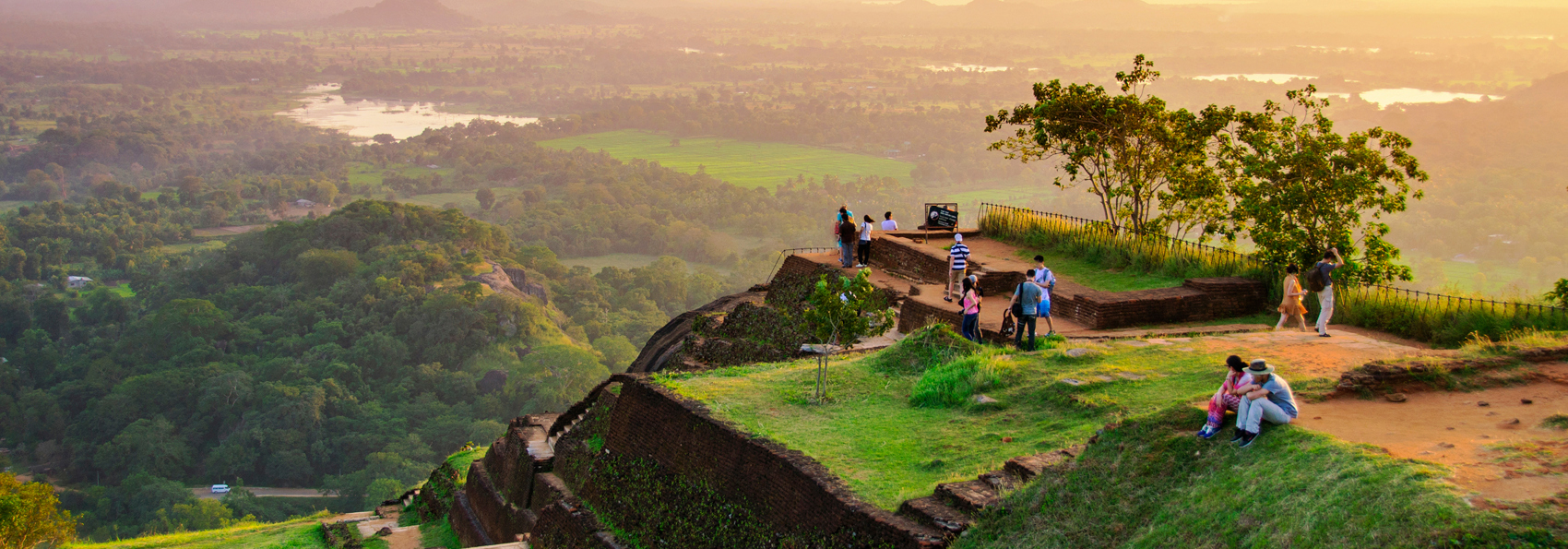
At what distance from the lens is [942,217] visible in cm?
2147

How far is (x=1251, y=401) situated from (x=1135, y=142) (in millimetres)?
12735

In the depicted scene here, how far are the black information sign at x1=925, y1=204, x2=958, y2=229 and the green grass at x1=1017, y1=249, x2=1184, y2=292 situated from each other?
81.2 inches

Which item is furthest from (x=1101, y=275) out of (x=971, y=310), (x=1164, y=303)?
(x=971, y=310)

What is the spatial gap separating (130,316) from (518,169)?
213 feet

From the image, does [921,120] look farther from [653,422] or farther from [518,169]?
[653,422]

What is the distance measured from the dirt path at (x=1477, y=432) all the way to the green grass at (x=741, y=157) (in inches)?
4588

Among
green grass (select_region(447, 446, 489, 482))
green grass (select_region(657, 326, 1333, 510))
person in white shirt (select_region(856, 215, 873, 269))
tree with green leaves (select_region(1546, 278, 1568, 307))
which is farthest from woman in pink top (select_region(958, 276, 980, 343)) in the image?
green grass (select_region(447, 446, 489, 482))

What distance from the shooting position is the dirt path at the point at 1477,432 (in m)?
6.71

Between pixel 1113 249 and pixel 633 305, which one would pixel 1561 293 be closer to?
pixel 1113 249

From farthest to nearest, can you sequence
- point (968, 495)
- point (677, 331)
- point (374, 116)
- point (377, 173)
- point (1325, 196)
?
1. point (374, 116)
2. point (377, 173)
3. point (677, 331)
4. point (1325, 196)
5. point (968, 495)

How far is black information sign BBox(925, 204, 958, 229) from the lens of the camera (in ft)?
70.2

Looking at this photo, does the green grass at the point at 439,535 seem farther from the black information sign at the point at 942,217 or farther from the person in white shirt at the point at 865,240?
the black information sign at the point at 942,217

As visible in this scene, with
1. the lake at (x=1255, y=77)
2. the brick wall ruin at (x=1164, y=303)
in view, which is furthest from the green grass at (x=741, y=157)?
the brick wall ruin at (x=1164, y=303)

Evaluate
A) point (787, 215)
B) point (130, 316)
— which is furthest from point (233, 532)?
point (787, 215)
